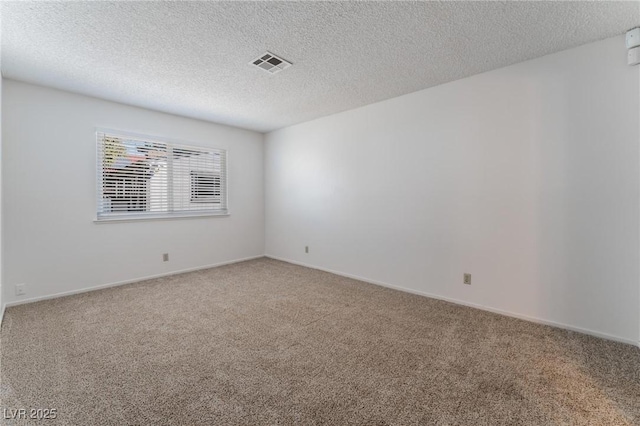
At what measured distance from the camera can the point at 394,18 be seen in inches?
79.4

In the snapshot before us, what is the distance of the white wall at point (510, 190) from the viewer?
2275mm

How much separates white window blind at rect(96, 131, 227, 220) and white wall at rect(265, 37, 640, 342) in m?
2.26

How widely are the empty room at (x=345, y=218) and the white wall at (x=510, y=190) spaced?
2 cm

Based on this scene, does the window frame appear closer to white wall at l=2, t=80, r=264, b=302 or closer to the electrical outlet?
white wall at l=2, t=80, r=264, b=302

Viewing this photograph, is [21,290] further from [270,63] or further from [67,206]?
[270,63]

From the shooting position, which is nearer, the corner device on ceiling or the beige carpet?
the beige carpet

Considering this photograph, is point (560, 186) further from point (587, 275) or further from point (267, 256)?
point (267, 256)

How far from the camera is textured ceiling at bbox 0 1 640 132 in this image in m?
1.92

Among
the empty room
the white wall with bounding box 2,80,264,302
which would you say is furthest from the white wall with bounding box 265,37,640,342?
the white wall with bounding box 2,80,264,302

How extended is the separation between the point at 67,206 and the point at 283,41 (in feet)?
10.8

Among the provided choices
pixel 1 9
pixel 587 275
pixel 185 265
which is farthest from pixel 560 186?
pixel 185 265

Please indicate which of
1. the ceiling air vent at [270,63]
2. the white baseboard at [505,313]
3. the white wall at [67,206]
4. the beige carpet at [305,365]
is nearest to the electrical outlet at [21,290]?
the white wall at [67,206]

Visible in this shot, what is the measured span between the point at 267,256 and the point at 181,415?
4078mm

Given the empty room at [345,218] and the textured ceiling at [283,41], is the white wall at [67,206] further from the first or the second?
the textured ceiling at [283,41]
